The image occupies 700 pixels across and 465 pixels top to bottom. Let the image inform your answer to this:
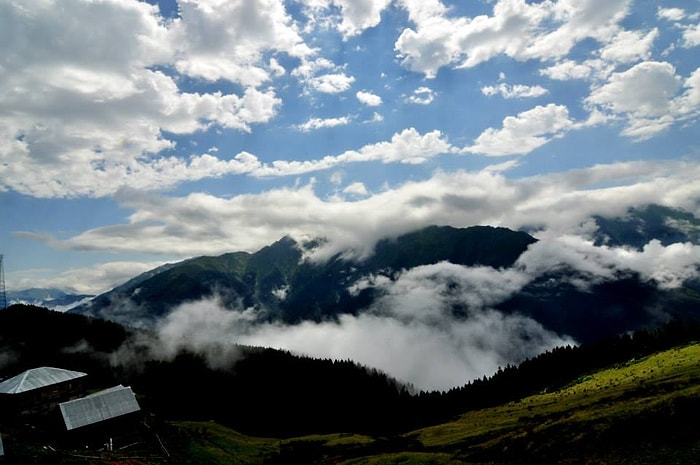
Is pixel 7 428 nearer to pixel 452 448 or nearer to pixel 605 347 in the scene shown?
pixel 452 448

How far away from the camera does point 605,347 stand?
637 feet

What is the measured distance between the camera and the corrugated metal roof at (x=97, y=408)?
80.9 m

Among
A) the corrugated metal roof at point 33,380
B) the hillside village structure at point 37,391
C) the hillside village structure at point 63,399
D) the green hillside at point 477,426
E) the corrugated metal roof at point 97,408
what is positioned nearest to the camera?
the green hillside at point 477,426

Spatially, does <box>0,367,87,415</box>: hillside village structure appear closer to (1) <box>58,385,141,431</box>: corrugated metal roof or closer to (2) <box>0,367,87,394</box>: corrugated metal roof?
(2) <box>0,367,87,394</box>: corrugated metal roof

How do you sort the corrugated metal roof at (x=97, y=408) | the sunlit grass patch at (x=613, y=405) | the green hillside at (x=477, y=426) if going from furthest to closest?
1. the corrugated metal roof at (x=97, y=408)
2. the sunlit grass patch at (x=613, y=405)
3. the green hillside at (x=477, y=426)

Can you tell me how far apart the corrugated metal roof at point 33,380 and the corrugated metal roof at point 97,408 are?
2666 centimetres

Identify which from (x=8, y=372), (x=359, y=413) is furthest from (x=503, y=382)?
(x=8, y=372)

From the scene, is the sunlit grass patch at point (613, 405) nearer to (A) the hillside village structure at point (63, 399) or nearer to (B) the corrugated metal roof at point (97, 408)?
(B) the corrugated metal roof at point (97, 408)

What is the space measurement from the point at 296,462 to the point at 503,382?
134 meters

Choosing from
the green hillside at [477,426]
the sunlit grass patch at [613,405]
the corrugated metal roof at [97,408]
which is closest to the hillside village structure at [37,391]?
the green hillside at [477,426]

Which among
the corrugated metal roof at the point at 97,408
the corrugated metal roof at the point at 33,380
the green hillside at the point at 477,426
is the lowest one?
the green hillside at the point at 477,426

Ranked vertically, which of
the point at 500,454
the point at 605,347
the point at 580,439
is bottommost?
the point at 605,347

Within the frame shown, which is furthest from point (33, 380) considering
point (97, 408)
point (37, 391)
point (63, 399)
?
point (97, 408)

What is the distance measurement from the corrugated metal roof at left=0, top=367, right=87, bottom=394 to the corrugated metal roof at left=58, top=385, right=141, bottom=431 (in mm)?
26660
